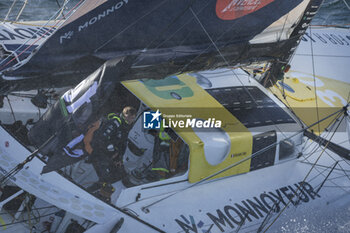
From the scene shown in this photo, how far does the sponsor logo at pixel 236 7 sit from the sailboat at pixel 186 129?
10 millimetres

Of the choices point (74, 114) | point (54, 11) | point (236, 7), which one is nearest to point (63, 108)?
point (74, 114)

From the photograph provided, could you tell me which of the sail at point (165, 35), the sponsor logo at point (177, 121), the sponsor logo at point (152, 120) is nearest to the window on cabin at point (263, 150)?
the sponsor logo at point (177, 121)

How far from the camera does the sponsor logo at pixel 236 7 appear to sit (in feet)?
10.5

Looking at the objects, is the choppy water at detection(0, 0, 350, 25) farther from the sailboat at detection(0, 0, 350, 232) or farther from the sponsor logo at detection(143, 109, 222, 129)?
the sponsor logo at detection(143, 109, 222, 129)

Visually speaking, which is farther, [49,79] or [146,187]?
[146,187]

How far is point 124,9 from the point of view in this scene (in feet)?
9.02

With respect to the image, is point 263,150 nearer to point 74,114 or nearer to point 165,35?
point 165,35

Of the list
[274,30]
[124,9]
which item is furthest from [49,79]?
[274,30]

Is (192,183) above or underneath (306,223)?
above

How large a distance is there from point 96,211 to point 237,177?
1.33m

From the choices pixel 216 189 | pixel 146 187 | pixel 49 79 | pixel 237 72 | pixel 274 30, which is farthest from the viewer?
pixel 237 72

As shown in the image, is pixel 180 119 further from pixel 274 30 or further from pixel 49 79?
pixel 274 30

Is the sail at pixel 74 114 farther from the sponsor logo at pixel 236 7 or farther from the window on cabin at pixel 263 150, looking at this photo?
the window on cabin at pixel 263 150

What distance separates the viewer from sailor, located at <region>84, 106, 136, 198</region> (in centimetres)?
321
